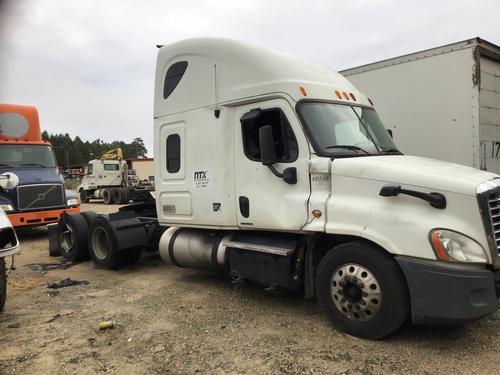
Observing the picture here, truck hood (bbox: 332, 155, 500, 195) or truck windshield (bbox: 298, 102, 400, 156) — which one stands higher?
truck windshield (bbox: 298, 102, 400, 156)

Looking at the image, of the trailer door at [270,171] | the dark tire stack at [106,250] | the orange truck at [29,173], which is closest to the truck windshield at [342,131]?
the trailer door at [270,171]

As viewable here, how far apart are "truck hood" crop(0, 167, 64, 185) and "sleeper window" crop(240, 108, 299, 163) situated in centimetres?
796

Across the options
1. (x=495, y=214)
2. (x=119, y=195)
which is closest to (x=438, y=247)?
(x=495, y=214)

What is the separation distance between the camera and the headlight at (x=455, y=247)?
3658mm

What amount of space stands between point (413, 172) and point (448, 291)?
3.62 ft

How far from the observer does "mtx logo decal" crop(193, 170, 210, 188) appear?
579cm

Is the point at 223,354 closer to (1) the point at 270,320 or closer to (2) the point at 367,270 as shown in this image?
(1) the point at 270,320

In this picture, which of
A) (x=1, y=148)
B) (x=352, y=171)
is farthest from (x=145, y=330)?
(x=1, y=148)

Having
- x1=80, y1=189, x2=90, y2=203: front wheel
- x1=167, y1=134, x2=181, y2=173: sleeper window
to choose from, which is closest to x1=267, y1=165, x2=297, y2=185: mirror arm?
x1=167, y1=134, x2=181, y2=173: sleeper window

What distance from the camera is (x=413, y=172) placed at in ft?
13.3

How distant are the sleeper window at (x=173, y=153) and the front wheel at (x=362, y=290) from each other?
2740mm

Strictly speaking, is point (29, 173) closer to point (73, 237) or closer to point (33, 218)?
point (33, 218)

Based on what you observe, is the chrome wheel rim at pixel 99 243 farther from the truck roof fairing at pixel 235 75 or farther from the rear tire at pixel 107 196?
the rear tire at pixel 107 196

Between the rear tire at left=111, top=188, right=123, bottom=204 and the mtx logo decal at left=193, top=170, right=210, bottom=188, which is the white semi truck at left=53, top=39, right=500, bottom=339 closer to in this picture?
the mtx logo decal at left=193, top=170, right=210, bottom=188
